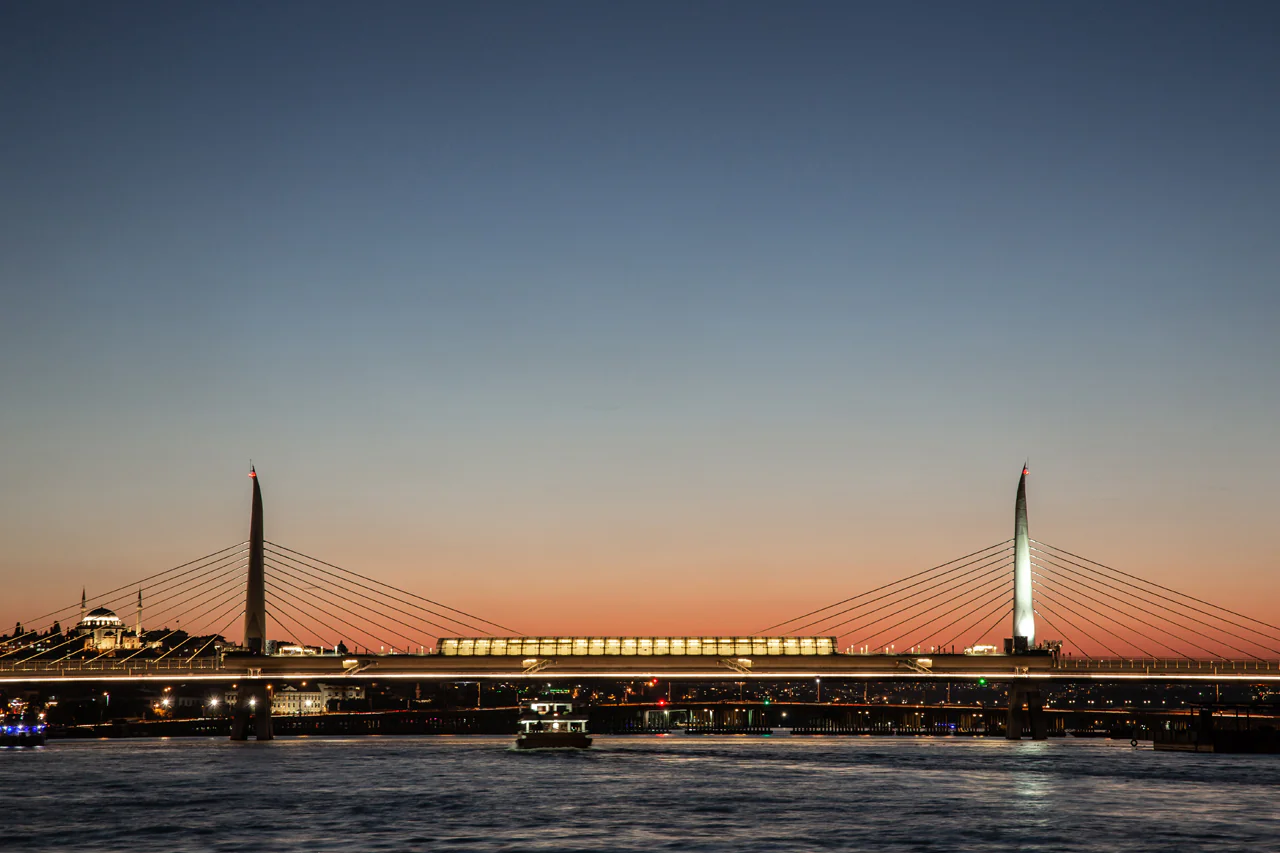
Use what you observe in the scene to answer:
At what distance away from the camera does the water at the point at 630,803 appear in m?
60.7

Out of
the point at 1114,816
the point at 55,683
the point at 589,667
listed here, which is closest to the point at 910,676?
the point at 589,667

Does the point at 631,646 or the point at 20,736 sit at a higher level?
the point at 631,646

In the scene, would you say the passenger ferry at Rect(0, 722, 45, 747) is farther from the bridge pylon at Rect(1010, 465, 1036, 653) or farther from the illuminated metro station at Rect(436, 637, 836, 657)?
the bridge pylon at Rect(1010, 465, 1036, 653)

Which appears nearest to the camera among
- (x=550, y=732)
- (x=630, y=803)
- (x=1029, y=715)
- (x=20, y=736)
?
(x=630, y=803)

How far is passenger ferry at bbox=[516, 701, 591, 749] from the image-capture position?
134m

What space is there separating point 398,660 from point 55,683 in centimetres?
3509

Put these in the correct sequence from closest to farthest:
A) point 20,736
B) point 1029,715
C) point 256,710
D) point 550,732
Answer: point 550,732 → point 256,710 → point 20,736 → point 1029,715

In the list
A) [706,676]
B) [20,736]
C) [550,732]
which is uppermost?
[706,676]

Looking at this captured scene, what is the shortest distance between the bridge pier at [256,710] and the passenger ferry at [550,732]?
32542 millimetres

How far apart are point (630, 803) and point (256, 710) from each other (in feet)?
296

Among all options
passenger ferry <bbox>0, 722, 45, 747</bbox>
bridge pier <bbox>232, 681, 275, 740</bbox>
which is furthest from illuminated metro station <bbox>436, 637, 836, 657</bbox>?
passenger ferry <bbox>0, 722, 45, 747</bbox>

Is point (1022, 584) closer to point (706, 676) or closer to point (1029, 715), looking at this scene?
point (1029, 715)

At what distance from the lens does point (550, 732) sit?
135 meters

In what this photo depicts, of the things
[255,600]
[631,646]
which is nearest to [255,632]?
[255,600]
